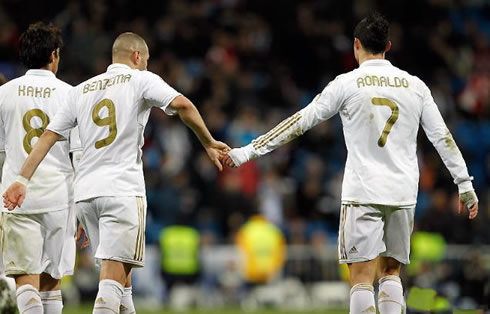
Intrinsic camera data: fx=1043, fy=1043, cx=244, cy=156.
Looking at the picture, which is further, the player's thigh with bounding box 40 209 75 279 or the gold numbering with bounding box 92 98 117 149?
the player's thigh with bounding box 40 209 75 279

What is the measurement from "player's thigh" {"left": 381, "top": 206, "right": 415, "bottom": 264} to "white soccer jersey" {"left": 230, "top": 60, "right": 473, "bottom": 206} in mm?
90

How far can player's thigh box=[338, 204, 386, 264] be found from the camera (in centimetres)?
798

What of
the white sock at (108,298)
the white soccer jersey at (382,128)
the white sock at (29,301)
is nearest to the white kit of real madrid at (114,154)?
the white sock at (108,298)

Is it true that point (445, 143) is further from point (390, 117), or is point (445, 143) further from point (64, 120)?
point (64, 120)

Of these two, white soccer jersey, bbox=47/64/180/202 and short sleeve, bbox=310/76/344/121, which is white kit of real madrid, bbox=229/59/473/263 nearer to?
short sleeve, bbox=310/76/344/121

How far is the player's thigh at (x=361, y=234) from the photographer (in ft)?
26.2

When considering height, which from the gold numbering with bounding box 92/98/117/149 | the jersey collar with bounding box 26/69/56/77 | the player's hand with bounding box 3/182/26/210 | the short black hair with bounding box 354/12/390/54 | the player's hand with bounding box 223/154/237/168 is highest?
the short black hair with bounding box 354/12/390/54

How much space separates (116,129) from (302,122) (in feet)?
4.83

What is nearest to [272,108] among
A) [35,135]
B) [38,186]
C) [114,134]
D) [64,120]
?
[35,135]

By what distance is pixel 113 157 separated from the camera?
7.88 metres

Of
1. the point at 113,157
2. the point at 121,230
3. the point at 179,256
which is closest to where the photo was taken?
the point at 121,230

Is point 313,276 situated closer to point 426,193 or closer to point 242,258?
point 242,258

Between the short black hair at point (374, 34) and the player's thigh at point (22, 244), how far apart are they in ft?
9.87

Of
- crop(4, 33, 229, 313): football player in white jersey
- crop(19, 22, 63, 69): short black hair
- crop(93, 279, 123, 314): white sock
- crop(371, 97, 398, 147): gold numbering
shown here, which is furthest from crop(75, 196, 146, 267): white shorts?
crop(371, 97, 398, 147): gold numbering
